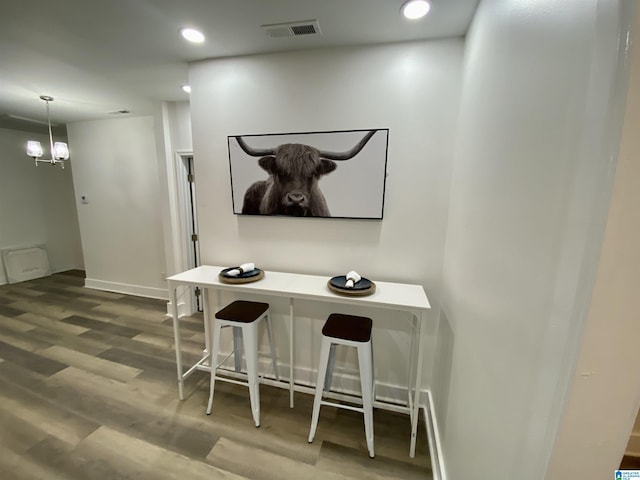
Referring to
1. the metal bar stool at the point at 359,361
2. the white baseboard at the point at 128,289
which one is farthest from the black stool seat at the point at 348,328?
the white baseboard at the point at 128,289

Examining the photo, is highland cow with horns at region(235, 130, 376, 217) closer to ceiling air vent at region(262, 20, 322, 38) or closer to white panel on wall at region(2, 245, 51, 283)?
ceiling air vent at region(262, 20, 322, 38)

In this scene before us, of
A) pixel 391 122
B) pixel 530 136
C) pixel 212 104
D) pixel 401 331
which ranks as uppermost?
pixel 212 104

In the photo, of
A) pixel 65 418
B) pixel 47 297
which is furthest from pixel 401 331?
pixel 47 297

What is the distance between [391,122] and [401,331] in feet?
4.95

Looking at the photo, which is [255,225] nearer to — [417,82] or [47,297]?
[417,82]

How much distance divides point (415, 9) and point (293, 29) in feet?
2.31

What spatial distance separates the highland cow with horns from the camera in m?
1.83

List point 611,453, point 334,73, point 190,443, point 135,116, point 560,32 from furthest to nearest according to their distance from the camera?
1. point 135,116
2. point 334,73
3. point 190,443
4. point 560,32
5. point 611,453

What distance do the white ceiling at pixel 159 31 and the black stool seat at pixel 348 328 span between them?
1.85 metres

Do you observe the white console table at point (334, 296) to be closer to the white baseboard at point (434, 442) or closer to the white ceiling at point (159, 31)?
the white baseboard at point (434, 442)

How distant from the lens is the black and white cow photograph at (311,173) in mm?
1751

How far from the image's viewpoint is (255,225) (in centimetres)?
208

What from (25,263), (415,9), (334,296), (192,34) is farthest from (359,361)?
(25,263)

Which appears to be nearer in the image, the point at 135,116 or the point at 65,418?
the point at 65,418
